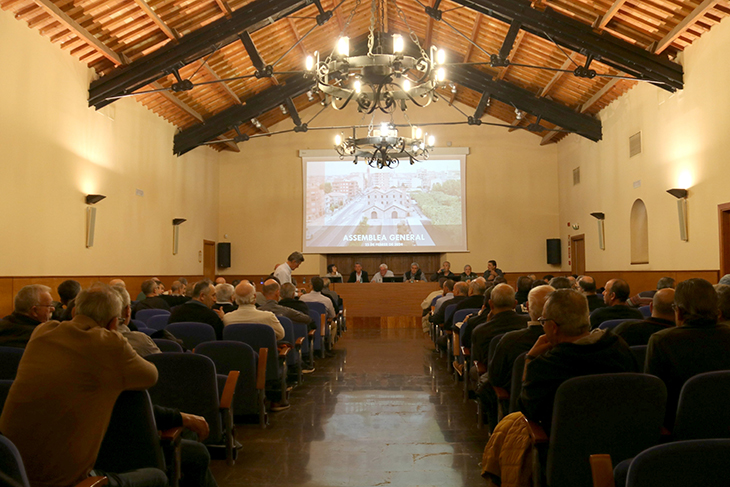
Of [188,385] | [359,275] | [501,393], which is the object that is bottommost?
[501,393]

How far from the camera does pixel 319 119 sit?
15203mm

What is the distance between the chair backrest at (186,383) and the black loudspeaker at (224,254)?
40.5ft

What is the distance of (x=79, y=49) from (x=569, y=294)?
8327 mm

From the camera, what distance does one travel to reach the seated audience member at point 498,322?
3.93 m

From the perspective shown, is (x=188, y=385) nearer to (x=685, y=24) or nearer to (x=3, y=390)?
(x=3, y=390)

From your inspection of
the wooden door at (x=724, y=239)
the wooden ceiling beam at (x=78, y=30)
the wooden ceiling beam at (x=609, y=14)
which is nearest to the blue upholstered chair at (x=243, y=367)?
the wooden ceiling beam at (x=78, y=30)

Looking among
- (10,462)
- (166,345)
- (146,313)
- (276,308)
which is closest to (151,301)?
(146,313)

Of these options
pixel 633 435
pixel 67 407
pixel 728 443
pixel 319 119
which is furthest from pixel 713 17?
pixel 319 119

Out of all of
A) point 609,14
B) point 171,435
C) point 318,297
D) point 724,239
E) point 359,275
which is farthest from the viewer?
point 359,275

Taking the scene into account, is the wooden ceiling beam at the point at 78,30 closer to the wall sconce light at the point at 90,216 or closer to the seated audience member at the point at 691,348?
the wall sconce light at the point at 90,216

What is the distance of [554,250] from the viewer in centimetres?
1463

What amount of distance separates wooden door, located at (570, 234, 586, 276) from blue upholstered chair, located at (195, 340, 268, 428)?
1088 cm

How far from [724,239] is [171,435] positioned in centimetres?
760

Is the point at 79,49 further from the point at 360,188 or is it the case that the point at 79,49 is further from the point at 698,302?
the point at 698,302
